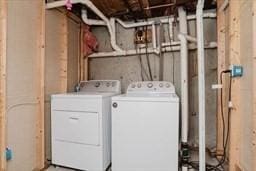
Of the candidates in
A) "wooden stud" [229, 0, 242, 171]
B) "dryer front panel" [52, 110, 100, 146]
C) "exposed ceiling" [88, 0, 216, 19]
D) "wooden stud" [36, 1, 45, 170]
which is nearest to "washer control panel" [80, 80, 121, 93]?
"dryer front panel" [52, 110, 100, 146]

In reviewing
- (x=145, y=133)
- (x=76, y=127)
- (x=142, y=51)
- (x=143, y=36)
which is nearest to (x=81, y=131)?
(x=76, y=127)

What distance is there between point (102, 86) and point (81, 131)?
2.77 feet

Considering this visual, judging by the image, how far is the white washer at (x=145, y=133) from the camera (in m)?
2.10

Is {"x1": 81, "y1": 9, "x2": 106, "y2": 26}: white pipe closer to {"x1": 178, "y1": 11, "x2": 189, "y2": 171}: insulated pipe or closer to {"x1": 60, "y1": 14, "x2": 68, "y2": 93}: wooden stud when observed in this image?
{"x1": 60, "y1": 14, "x2": 68, "y2": 93}: wooden stud

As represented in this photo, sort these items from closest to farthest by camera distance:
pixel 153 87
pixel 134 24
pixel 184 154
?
pixel 184 154 < pixel 153 87 < pixel 134 24

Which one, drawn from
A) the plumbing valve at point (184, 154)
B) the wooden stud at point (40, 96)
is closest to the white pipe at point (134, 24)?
the wooden stud at point (40, 96)

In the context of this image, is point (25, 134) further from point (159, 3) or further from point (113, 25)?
point (159, 3)

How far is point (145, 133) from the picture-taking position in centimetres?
216

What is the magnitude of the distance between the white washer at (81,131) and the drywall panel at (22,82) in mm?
263

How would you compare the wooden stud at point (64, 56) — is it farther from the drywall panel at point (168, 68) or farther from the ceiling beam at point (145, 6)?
the ceiling beam at point (145, 6)

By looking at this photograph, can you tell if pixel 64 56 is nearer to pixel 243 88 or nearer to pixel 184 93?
pixel 184 93

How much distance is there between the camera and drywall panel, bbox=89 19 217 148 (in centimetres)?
299

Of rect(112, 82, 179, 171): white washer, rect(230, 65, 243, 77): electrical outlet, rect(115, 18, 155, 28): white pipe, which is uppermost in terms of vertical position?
rect(115, 18, 155, 28): white pipe

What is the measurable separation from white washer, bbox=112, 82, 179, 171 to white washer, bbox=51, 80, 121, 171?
0.14 meters
